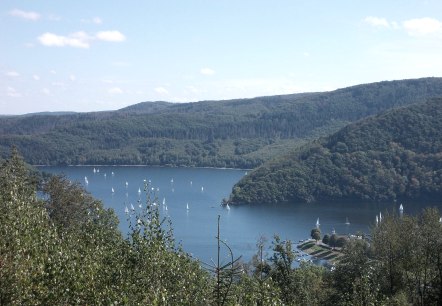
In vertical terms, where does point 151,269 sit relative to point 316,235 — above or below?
above

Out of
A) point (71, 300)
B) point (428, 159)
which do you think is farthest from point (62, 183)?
point (428, 159)

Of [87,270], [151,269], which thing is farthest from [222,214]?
[87,270]

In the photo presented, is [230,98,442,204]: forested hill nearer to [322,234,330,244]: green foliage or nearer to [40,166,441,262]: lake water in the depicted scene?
[40,166,441,262]: lake water

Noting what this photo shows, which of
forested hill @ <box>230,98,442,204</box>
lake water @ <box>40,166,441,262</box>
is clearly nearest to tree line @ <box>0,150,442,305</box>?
lake water @ <box>40,166,441,262</box>

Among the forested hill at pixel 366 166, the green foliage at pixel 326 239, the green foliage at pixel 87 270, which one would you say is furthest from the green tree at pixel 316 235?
the green foliage at pixel 87 270

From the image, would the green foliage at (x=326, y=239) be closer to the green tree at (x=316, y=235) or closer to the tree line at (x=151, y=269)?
the green tree at (x=316, y=235)

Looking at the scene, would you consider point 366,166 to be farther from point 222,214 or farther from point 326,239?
point 326,239
